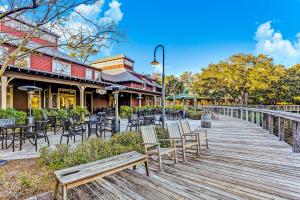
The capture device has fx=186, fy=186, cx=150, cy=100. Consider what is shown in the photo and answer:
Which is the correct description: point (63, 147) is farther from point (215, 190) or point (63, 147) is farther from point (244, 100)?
point (244, 100)

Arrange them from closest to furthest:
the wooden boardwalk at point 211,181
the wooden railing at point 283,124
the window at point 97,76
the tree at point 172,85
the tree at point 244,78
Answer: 1. the wooden boardwalk at point 211,181
2. the wooden railing at point 283,124
3. the window at point 97,76
4. the tree at point 244,78
5. the tree at point 172,85

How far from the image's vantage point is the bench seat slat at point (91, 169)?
8.12ft

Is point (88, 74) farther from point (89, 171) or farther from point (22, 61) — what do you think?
point (89, 171)

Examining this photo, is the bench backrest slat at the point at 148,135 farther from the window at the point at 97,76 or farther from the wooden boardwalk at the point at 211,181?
the window at the point at 97,76

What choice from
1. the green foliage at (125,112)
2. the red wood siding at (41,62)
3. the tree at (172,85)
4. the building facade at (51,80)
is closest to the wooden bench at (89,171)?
the building facade at (51,80)

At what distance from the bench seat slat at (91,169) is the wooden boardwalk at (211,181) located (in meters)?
0.41

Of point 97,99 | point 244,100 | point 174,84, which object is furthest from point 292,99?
point 97,99

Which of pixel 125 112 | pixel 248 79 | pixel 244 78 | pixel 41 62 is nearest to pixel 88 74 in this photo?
pixel 41 62

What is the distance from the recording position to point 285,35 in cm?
2414

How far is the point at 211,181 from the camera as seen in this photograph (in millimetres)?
3307

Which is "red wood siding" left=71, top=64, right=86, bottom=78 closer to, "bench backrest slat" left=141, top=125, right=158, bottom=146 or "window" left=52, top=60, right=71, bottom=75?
"window" left=52, top=60, right=71, bottom=75

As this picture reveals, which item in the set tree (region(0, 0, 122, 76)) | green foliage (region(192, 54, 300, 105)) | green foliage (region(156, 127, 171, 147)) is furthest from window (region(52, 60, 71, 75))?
green foliage (region(192, 54, 300, 105))

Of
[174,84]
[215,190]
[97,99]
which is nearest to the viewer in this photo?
[215,190]

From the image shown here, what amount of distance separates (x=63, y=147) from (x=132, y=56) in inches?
1069
